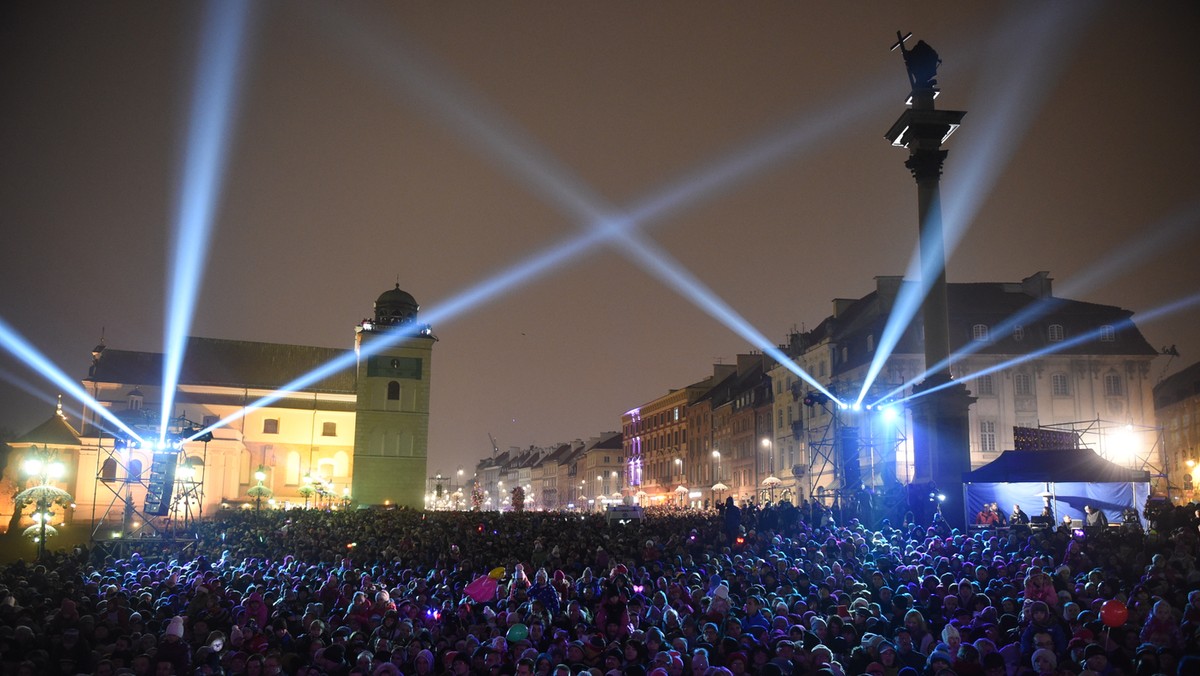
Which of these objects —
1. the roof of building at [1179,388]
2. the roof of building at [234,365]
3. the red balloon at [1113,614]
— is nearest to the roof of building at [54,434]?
the roof of building at [234,365]

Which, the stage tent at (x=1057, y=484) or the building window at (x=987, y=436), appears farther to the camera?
the building window at (x=987, y=436)

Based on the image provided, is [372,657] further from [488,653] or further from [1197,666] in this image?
[1197,666]

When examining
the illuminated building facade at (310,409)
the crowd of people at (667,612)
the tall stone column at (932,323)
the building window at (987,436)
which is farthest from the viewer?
the illuminated building facade at (310,409)

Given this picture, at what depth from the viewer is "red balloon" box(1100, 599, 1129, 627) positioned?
9.30m

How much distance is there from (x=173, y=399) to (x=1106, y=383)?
68.0 metres

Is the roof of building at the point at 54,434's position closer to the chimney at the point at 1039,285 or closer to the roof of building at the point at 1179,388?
the chimney at the point at 1039,285

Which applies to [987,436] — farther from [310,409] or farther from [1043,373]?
[310,409]

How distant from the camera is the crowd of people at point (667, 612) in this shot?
29.0 feet

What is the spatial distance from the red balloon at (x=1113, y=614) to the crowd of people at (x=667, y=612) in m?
0.02

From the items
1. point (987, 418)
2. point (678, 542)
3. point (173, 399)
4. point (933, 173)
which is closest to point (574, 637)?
point (678, 542)

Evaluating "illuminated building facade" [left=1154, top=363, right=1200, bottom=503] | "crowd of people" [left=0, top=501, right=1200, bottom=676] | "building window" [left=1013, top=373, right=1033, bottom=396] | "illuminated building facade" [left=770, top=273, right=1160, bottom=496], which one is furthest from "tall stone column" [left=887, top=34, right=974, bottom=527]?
"illuminated building facade" [left=1154, top=363, right=1200, bottom=503]

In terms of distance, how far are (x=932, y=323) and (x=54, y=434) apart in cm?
6625

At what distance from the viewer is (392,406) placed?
78812 mm

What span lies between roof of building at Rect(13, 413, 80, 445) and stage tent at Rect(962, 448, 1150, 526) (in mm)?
65598
